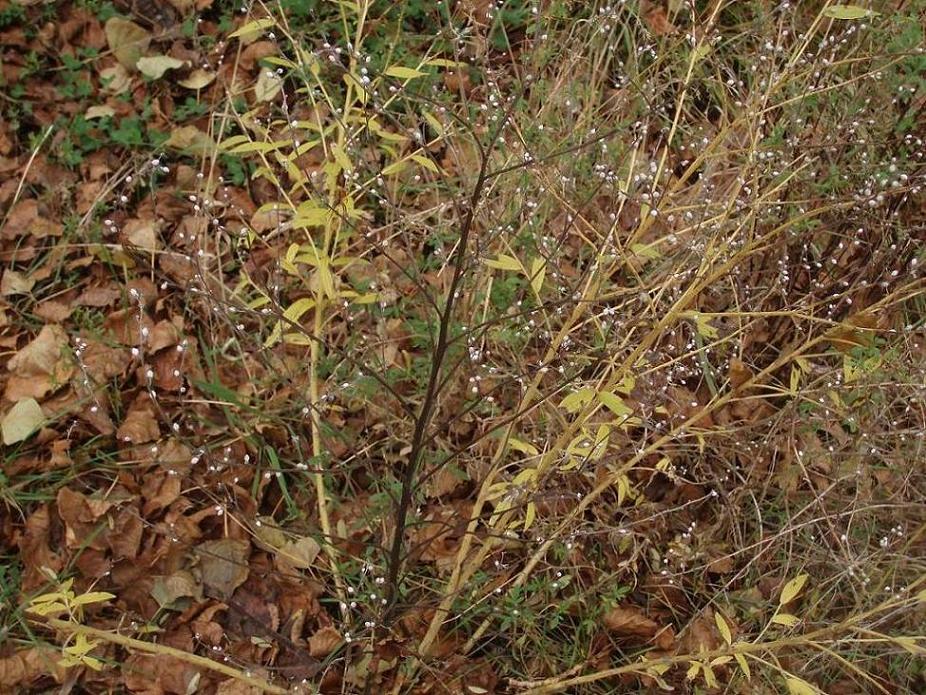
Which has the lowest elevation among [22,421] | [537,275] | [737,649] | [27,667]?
[27,667]

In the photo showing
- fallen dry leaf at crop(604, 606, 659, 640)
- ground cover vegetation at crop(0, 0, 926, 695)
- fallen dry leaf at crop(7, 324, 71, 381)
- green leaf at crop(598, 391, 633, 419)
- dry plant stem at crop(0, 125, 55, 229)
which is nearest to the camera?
green leaf at crop(598, 391, 633, 419)

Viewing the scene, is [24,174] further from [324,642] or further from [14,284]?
[324,642]

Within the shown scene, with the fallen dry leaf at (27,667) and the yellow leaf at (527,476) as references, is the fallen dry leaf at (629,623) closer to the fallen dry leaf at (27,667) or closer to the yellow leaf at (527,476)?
the yellow leaf at (527,476)

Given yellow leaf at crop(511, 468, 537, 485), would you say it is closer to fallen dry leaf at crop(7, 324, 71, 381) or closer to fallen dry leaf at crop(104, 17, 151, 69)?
fallen dry leaf at crop(7, 324, 71, 381)

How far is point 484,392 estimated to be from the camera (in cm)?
268

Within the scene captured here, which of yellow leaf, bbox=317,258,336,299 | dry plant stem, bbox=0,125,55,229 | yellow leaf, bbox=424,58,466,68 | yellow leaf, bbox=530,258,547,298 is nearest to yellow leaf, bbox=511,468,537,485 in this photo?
yellow leaf, bbox=530,258,547,298

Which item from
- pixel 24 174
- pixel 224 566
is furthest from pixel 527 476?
pixel 24 174

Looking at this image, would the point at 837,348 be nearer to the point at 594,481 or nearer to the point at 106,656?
the point at 594,481

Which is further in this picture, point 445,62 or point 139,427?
point 139,427

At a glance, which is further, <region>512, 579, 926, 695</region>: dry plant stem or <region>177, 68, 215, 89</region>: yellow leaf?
<region>177, 68, 215, 89</region>: yellow leaf

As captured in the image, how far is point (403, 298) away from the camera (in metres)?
2.87

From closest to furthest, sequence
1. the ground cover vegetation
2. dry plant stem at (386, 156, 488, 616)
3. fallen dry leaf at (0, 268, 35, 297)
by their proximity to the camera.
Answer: dry plant stem at (386, 156, 488, 616)
the ground cover vegetation
fallen dry leaf at (0, 268, 35, 297)

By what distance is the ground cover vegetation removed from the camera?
2143 mm

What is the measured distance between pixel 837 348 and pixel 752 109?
66 centimetres
